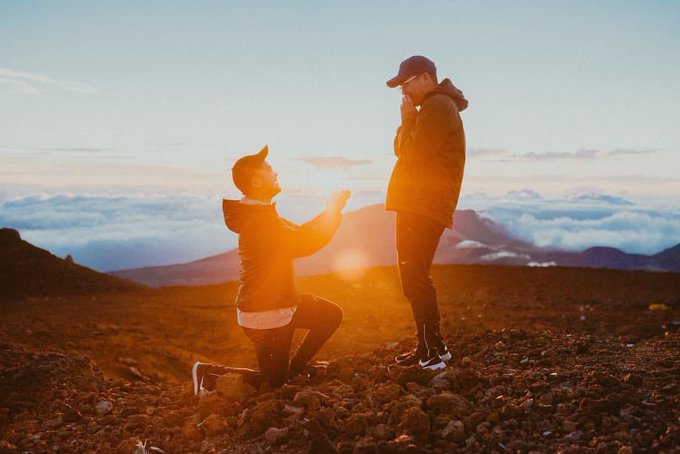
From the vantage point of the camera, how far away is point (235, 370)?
525cm

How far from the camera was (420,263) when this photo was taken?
5.01 m

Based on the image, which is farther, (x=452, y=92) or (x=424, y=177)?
(x=452, y=92)

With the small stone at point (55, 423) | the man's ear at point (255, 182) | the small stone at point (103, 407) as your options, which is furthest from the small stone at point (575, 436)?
the small stone at point (55, 423)

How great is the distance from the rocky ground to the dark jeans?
18.7 inches

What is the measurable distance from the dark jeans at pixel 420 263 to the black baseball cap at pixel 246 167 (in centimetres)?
126

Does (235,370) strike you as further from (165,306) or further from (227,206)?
(165,306)

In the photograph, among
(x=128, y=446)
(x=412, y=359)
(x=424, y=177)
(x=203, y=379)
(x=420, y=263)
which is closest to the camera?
(x=128, y=446)

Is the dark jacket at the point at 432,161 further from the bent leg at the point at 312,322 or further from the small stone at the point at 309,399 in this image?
the small stone at the point at 309,399

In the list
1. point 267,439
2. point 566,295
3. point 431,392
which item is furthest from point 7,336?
point 566,295

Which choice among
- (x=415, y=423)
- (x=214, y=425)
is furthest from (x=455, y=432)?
(x=214, y=425)

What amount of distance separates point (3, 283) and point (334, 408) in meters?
16.9

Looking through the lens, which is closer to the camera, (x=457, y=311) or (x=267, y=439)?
(x=267, y=439)

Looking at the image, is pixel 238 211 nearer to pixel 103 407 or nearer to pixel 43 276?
pixel 103 407

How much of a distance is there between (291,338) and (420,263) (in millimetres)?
1310
